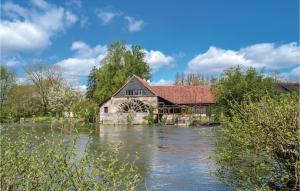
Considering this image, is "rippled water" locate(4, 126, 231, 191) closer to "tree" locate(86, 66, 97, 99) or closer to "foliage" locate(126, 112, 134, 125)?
"foliage" locate(126, 112, 134, 125)

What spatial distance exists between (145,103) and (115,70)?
43.3ft

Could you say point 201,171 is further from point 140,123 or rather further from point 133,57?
point 133,57

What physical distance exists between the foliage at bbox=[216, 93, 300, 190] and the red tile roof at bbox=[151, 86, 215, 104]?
154ft

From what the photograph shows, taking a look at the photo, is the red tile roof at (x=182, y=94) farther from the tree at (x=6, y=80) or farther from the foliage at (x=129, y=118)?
the tree at (x=6, y=80)

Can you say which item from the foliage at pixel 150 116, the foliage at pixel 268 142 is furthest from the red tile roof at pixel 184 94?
the foliage at pixel 268 142

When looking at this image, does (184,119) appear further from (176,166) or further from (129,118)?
(176,166)

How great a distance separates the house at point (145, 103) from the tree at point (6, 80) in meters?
16.4

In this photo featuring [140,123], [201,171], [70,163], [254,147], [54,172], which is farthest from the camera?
[140,123]

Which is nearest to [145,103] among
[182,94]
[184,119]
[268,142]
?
[182,94]

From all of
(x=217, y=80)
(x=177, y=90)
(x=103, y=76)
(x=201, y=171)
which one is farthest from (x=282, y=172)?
(x=103, y=76)

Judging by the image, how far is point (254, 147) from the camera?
8633mm

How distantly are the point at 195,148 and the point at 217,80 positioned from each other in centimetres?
2506

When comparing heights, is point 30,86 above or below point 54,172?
above

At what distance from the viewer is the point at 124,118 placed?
182 ft
